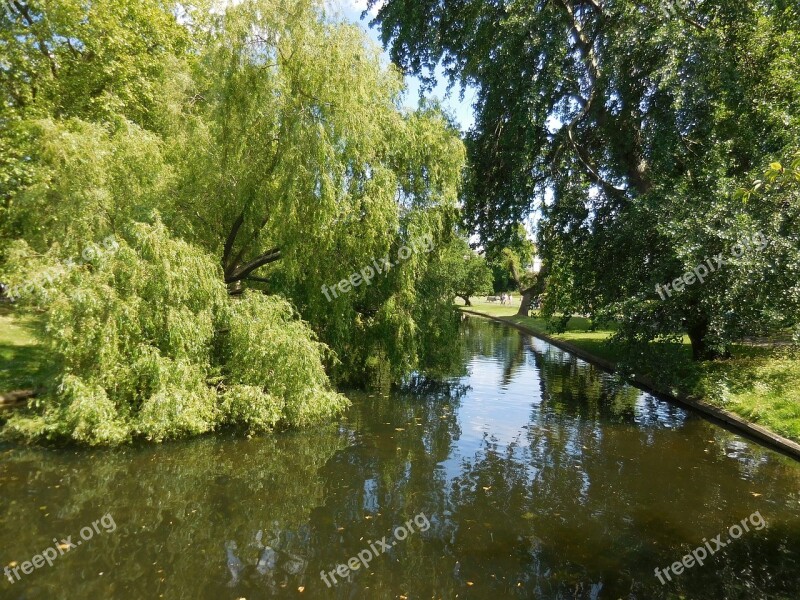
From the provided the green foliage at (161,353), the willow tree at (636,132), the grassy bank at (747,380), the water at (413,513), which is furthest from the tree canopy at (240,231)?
the grassy bank at (747,380)

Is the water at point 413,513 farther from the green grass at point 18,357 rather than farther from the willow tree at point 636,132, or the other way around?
the willow tree at point 636,132

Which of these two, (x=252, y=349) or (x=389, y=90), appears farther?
(x=389, y=90)

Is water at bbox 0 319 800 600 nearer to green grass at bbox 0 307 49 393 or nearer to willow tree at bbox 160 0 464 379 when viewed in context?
green grass at bbox 0 307 49 393

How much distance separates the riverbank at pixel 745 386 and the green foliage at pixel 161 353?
917 centimetres

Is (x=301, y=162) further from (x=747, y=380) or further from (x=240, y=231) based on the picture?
(x=747, y=380)

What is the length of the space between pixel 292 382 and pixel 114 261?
406 centimetres

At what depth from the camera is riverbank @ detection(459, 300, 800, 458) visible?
11008mm

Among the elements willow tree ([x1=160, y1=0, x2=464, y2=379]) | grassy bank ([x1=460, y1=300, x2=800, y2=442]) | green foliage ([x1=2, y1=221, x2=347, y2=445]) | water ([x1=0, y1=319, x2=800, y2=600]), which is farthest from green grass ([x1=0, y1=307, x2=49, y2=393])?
grassy bank ([x1=460, y1=300, x2=800, y2=442])

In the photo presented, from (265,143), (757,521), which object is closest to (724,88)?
(757,521)

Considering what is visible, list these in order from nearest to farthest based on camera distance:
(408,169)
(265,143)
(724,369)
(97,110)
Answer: (265,143), (408,169), (724,369), (97,110)

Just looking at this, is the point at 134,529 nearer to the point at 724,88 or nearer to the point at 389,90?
the point at 389,90

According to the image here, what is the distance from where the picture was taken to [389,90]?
13.7 metres

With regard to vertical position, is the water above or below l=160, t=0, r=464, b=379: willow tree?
below

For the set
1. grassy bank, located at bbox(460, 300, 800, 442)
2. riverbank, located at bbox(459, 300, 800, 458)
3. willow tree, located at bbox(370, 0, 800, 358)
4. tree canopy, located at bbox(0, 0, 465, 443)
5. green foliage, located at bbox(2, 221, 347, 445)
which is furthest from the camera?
willow tree, located at bbox(370, 0, 800, 358)
